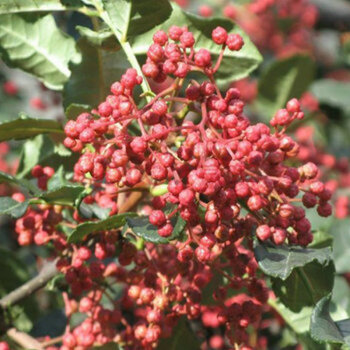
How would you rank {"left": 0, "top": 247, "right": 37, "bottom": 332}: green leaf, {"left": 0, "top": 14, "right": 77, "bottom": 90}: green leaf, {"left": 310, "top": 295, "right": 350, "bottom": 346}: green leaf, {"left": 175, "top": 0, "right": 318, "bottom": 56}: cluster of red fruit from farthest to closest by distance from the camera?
{"left": 175, "top": 0, "right": 318, "bottom": 56}: cluster of red fruit < {"left": 0, "top": 247, "right": 37, "bottom": 332}: green leaf < {"left": 0, "top": 14, "right": 77, "bottom": 90}: green leaf < {"left": 310, "top": 295, "right": 350, "bottom": 346}: green leaf

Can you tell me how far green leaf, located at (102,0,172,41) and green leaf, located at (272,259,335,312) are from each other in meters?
0.74

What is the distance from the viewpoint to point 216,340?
7.68 feet

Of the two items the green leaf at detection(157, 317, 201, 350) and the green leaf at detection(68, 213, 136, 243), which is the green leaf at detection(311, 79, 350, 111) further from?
the green leaf at detection(68, 213, 136, 243)

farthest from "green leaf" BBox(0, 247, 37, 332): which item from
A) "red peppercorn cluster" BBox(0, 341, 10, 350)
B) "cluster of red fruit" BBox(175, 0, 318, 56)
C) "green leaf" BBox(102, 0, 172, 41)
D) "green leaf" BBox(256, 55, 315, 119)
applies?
"cluster of red fruit" BBox(175, 0, 318, 56)

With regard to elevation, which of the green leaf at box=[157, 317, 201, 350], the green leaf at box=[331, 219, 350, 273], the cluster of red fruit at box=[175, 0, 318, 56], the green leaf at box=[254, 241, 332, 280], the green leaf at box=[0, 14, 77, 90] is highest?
the green leaf at box=[0, 14, 77, 90]

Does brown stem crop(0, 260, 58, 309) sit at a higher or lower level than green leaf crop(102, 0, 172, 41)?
lower

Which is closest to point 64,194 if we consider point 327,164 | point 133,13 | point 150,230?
point 150,230

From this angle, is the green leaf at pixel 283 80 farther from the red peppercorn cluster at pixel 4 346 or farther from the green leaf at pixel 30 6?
the red peppercorn cluster at pixel 4 346

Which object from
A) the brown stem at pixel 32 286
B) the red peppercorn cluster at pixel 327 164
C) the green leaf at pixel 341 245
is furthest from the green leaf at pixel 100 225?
the red peppercorn cluster at pixel 327 164

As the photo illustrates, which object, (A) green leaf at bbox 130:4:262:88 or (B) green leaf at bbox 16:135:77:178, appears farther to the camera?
(B) green leaf at bbox 16:135:77:178

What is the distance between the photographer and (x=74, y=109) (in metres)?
1.63

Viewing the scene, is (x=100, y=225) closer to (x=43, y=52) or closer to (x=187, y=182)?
(x=187, y=182)

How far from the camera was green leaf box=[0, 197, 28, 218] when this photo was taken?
142 centimetres

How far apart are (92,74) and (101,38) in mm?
200
